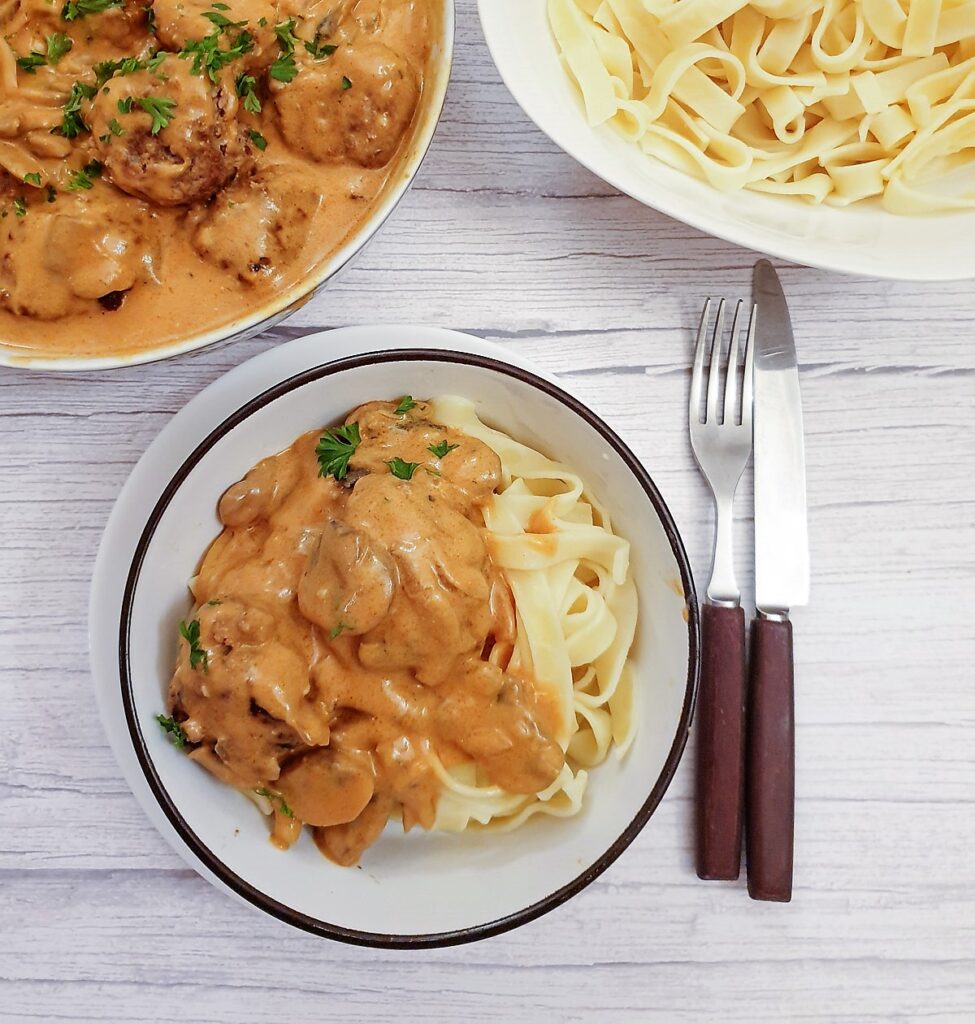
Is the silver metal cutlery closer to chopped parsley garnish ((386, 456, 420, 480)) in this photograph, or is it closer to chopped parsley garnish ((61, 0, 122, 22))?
chopped parsley garnish ((386, 456, 420, 480))

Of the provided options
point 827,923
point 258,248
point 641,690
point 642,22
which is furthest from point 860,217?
point 827,923

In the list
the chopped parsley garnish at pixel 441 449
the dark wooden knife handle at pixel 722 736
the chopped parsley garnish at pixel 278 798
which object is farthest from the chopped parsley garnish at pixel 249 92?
the dark wooden knife handle at pixel 722 736

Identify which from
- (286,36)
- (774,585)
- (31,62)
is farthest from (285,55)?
(774,585)

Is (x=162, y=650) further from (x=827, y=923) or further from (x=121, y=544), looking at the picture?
(x=827, y=923)

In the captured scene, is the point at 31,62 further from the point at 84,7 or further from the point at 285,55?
the point at 285,55

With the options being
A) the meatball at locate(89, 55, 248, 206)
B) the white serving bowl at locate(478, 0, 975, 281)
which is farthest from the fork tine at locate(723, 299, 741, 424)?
the meatball at locate(89, 55, 248, 206)
